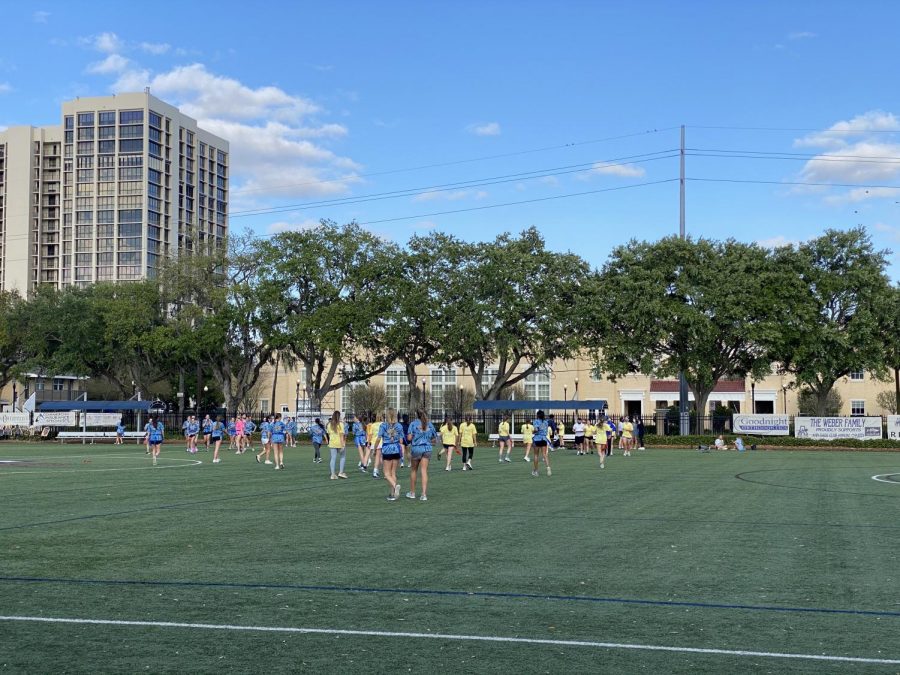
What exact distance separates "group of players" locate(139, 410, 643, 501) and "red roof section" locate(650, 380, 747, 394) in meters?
39.5

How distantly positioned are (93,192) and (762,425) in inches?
4665

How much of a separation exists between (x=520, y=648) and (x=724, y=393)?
300ft

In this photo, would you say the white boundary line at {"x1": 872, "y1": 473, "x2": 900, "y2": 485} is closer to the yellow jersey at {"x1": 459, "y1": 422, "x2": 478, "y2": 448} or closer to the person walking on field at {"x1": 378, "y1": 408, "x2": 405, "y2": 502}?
the yellow jersey at {"x1": 459, "y1": 422, "x2": 478, "y2": 448}

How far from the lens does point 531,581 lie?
32.9ft

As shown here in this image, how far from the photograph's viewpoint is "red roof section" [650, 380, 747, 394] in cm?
9450

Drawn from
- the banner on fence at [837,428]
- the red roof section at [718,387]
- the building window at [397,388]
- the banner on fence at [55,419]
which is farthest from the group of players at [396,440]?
the building window at [397,388]

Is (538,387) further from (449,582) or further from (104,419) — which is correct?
(449,582)

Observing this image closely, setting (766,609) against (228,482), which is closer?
(766,609)

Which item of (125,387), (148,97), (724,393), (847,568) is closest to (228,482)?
(847,568)

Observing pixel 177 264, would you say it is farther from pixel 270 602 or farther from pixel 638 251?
pixel 270 602

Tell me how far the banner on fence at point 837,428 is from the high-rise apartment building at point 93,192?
352 ft

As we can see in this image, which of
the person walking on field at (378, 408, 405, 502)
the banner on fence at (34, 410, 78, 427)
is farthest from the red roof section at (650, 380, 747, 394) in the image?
the person walking on field at (378, 408, 405, 502)

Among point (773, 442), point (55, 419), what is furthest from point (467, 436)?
point (55, 419)

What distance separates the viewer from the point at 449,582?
990cm
